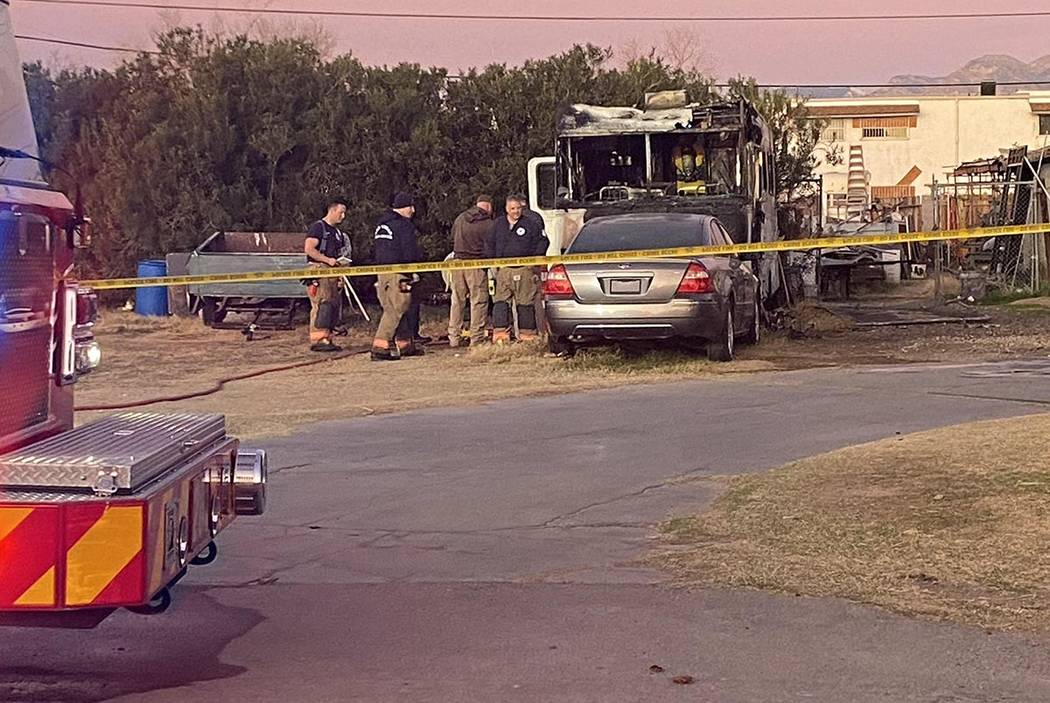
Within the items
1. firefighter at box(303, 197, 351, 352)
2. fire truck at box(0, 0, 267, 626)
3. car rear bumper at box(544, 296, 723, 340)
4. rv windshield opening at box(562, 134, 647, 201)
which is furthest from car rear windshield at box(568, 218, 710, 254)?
fire truck at box(0, 0, 267, 626)

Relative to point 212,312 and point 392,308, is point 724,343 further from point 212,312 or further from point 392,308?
point 212,312

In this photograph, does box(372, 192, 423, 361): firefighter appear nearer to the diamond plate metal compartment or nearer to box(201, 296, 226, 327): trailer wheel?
box(201, 296, 226, 327): trailer wheel

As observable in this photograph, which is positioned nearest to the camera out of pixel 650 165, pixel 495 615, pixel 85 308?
pixel 85 308

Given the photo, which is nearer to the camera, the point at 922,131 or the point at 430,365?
the point at 430,365

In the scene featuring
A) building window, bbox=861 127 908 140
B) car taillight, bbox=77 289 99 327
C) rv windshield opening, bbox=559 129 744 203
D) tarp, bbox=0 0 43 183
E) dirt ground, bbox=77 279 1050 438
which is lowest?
dirt ground, bbox=77 279 1050 438

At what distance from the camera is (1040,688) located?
480 cm

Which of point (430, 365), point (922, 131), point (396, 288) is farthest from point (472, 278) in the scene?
point (922, 131)

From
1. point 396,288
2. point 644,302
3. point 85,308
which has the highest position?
point 85,308

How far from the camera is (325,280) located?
17234 mm

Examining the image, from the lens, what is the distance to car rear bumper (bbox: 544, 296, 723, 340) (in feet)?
43.7

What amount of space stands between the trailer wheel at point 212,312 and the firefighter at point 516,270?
514 centimetres

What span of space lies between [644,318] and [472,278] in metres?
3.91

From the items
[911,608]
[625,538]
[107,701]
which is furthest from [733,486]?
[107,701]

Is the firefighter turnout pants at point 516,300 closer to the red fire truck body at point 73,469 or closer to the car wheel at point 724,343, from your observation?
the car wheel at point 724,343
